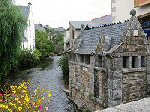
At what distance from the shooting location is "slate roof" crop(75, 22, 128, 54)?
13090 mm

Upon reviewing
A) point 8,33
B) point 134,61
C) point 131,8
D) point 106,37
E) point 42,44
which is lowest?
point 134,61

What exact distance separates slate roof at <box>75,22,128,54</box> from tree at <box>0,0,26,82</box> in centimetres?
578

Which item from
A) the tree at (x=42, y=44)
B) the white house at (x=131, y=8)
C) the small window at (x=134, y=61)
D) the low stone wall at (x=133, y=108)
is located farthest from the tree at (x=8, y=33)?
the tree at (x=42, y=44)

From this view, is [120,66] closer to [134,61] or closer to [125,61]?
[125,61]

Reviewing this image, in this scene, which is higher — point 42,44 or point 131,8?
point 131,8

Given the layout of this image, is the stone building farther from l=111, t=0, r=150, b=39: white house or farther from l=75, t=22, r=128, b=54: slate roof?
l=111, t=0, r=150, b=39: white house

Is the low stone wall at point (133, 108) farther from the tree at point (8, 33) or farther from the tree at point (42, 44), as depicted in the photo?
the tree at point (42, 44)

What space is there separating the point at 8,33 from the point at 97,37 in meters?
8.25

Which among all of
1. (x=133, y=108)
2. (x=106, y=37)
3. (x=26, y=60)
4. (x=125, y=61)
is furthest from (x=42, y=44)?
(x=133, y=108)

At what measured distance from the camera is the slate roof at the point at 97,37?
1309 cm

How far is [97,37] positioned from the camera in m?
15.7

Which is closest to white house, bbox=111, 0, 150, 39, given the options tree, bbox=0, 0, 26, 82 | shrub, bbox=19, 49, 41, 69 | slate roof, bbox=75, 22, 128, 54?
slate roof, bbox=75, 22, 128, 54

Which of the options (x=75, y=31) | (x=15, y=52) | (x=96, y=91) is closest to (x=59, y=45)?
(x=75, y=31)

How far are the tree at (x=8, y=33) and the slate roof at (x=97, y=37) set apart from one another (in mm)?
5781
